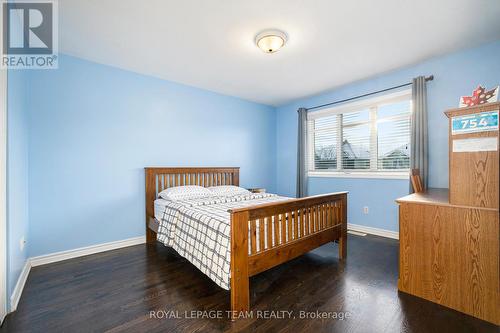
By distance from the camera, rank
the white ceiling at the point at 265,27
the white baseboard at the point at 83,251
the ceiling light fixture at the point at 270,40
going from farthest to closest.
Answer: the white baseboard at the point at 83,251, the ceiling light fixture at the point at 270,40, the white ceiling at the point at 265,27

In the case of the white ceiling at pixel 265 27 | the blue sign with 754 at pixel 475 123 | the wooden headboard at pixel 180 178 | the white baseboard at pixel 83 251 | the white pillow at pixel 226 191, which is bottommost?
the white baseboard at pixel 83 251

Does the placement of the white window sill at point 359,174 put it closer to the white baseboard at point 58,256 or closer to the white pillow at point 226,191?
the white pillow at point 226,191

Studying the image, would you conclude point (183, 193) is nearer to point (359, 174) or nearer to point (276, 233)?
point (276, 233)

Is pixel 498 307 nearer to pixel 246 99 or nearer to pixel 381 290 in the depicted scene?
pixel 381 290

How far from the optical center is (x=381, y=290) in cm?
192

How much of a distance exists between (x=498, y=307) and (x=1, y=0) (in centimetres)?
394

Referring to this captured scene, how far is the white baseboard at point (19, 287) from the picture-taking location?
168 cm

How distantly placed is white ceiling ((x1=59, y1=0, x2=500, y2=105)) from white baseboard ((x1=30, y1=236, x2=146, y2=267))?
7.81ft

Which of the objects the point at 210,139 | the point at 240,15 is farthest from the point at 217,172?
the point at 240,15

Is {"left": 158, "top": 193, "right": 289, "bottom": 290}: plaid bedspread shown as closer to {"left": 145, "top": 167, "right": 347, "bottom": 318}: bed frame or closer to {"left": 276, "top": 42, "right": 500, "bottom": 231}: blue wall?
{"left": 145, "top": 167, "right": 347, "bottom": 318}: bed frame

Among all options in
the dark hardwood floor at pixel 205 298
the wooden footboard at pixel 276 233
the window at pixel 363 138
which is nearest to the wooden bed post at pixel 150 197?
the dark hardwood floor at pixel 205 298

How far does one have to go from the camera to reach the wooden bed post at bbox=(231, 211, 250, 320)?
1.59 m

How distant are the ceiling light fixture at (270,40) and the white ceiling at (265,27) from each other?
0.22ft

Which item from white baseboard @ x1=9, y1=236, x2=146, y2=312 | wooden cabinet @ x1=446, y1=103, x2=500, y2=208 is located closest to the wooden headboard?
white baseboard @ x1=9, y1=236, x2=146, y2=312
